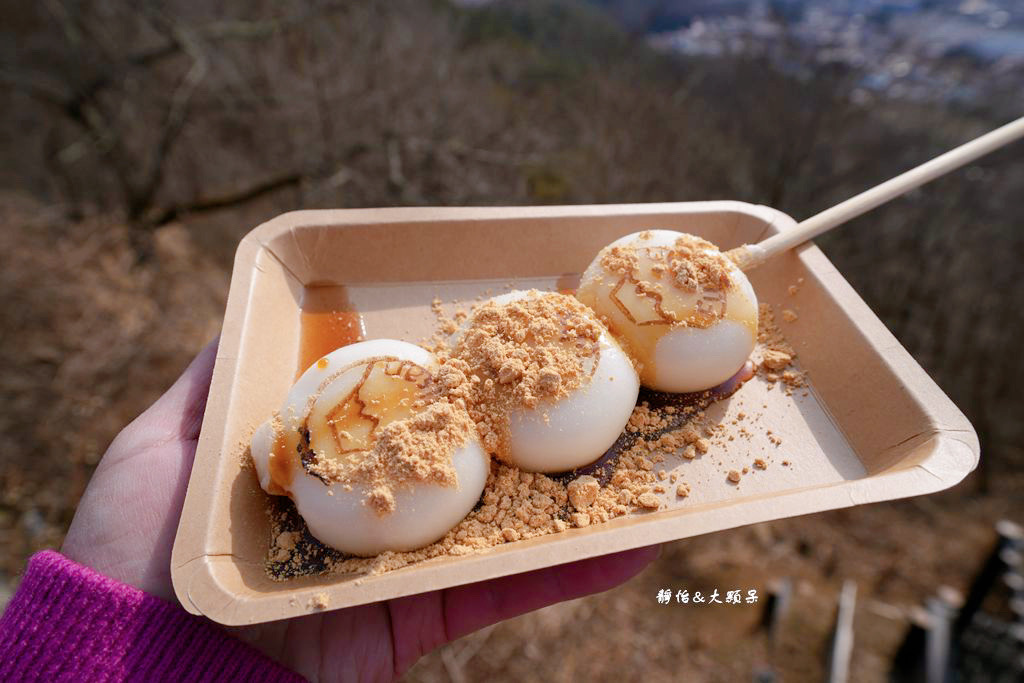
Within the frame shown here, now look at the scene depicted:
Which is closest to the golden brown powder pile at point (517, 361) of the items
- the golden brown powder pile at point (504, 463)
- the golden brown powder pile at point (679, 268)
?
the golden brown powder pile at point (504, 463)

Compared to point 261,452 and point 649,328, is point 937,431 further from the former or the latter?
point 261,452

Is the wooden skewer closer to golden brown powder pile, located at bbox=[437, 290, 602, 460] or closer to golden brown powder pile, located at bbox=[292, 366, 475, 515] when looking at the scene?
golden brown powder pile, located at bbox=[437, 290, 602, 460]

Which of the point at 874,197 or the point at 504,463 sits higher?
the point at 874,197

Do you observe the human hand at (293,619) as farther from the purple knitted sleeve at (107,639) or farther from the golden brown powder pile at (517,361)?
the golden brown powder pile at (517,361)

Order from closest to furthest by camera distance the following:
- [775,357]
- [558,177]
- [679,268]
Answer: [679,268] → [775,357] → [558,177]

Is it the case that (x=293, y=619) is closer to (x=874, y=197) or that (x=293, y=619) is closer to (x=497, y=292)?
(x=497, y=292)


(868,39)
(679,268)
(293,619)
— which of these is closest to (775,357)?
(679,268)
